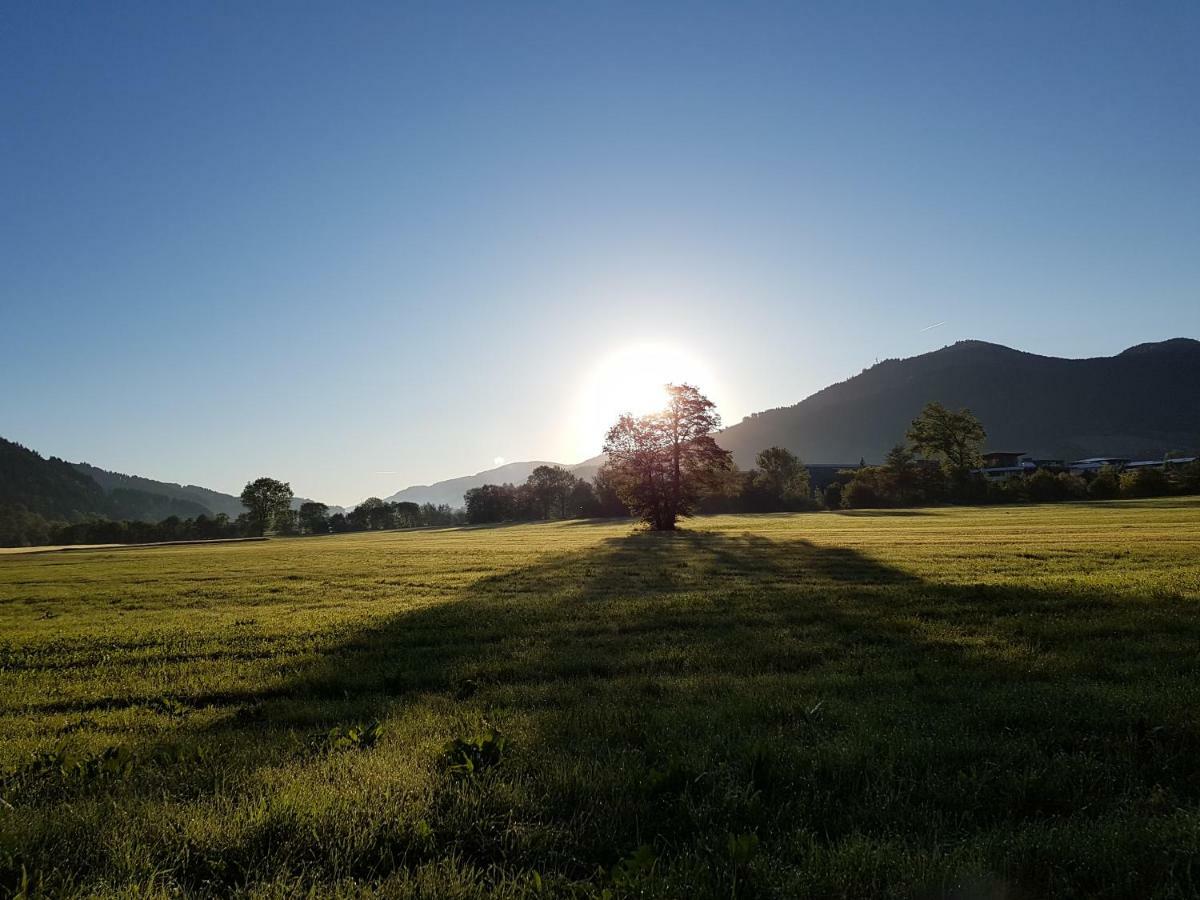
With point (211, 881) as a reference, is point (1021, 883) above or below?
below

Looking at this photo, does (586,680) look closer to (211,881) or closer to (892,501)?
(211,881)

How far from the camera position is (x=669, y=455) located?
5616cm

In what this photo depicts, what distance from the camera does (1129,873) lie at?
3.45m

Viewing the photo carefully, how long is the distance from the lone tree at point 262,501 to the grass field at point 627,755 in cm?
13774

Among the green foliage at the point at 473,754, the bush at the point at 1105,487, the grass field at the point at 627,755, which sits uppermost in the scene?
the green foliage at the point at 473,754

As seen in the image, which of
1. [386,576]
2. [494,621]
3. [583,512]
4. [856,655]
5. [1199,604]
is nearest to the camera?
[856,655]

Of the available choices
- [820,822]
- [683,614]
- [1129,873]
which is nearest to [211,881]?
[820,822]

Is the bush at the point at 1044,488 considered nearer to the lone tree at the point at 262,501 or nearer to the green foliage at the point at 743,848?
the green foliage at the point at 743,848

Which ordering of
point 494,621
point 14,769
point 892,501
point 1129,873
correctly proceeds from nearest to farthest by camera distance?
point 1129,873, point 14,769, point 494,621, point 892,501

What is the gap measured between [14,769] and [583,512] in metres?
129

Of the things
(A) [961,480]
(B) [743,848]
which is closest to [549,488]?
(A) [961,480]

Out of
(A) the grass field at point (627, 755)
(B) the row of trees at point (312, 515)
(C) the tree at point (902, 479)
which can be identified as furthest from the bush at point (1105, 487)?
(B) the row of trees at point (312, 515)

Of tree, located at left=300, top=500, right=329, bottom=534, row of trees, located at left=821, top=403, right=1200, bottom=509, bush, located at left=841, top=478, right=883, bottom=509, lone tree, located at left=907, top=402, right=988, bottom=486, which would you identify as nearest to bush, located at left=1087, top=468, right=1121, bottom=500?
row of trees, located at left=821, top=403, right=1200, bottom=509

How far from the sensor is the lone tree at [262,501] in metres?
135
